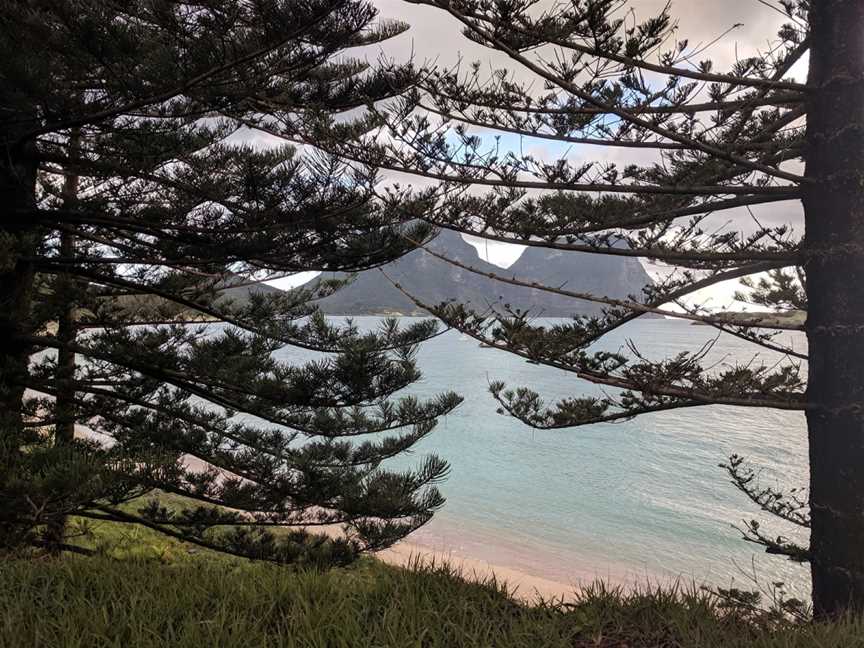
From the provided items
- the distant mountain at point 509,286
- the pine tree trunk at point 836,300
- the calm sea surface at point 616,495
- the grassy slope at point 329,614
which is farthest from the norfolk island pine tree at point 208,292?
the distant mountain at point 509,286

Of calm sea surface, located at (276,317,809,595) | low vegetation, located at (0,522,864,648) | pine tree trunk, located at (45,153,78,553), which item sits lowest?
calm sea surface, located at (276,317,809,595)

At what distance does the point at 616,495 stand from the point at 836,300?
48.9 ft

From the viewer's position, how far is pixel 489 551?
12969 mm

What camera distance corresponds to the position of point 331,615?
7.31 ft

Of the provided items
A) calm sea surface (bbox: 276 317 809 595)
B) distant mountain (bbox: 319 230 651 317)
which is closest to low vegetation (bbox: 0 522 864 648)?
calm sea surface (bbox: 276 317 809 595)

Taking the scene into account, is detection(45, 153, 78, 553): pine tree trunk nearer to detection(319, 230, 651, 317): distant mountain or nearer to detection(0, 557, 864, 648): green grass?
detection(0, 557, 864, 648): green grass

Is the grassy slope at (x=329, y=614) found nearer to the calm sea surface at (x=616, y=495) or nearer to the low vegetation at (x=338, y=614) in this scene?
the low vegetation at (x=338, y=614)

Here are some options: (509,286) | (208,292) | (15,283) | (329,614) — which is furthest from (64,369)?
(509,286)

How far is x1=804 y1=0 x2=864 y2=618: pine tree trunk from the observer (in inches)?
130

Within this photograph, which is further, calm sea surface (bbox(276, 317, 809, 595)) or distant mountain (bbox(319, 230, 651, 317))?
distant mountain (bbox(319, 230, 651, 317))

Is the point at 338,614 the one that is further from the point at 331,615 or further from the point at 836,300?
the point at 836,300

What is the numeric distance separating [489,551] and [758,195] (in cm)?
1094

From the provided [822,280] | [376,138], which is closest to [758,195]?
[822,280]

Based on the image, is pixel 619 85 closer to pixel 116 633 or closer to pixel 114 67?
pixel 114 67
